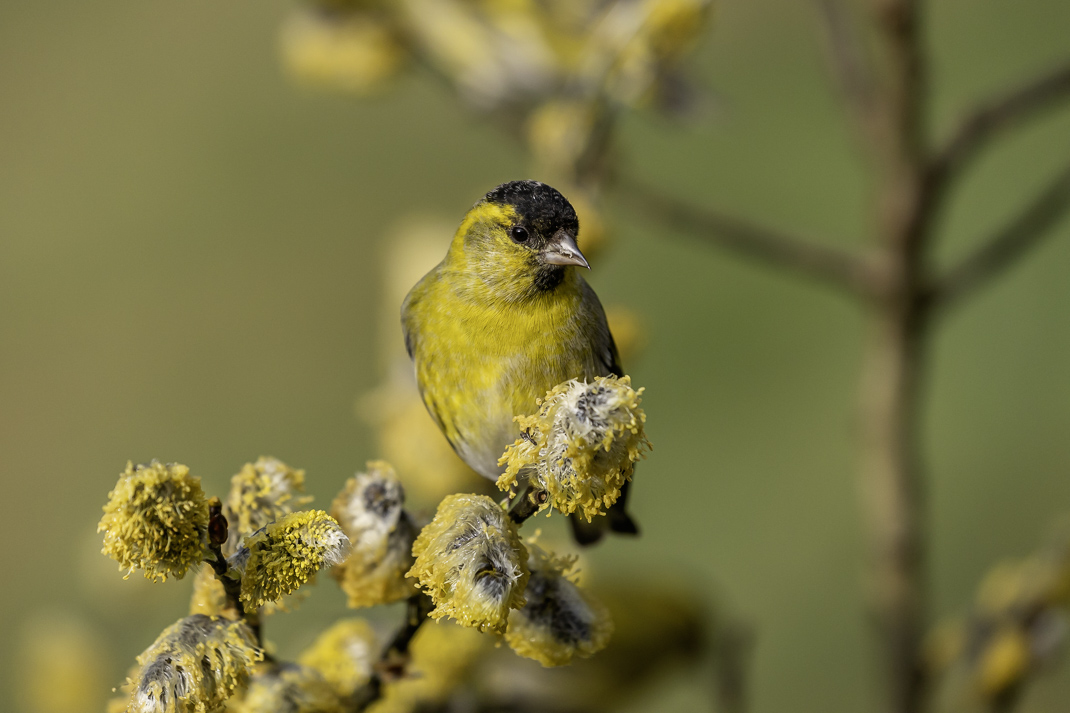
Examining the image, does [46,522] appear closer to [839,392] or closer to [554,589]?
[839,392]

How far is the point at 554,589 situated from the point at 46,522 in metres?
3.76

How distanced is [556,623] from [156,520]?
0.27m

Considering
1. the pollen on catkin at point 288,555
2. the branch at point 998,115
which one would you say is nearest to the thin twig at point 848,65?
the branch at point 998,115

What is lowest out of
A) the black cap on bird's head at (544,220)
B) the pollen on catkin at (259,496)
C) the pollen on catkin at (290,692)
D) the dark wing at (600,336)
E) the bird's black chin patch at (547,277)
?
the pollen on catkin at (290,692)

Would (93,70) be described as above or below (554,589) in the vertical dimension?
above

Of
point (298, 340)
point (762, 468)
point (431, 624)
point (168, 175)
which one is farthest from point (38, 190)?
point (431, 624)

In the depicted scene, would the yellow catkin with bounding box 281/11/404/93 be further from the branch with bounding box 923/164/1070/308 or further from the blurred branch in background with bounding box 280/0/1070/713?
the branch with bounding box 923/164/1070/308

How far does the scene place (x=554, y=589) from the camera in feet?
2.23

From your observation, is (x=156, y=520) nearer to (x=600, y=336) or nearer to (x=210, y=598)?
(x=210, y=598)

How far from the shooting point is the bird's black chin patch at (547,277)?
820 mm

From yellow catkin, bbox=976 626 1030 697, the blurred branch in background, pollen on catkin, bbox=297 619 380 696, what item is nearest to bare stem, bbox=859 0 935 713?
the blurred branch in background

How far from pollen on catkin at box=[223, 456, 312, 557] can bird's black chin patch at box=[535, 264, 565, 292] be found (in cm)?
27

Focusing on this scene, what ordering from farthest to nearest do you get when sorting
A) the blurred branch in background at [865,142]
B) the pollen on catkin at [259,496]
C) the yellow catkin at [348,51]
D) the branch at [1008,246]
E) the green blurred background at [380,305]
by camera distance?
the green blurred background at [380,305] < the yellow catkin at [348,51] < the branch at [1008,246] < the blurred branch in background at [865,142] < the pollen on catkin at [259,496]

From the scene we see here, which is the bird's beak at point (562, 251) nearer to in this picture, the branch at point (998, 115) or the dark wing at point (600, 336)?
the dark wing at point (600, 336)
